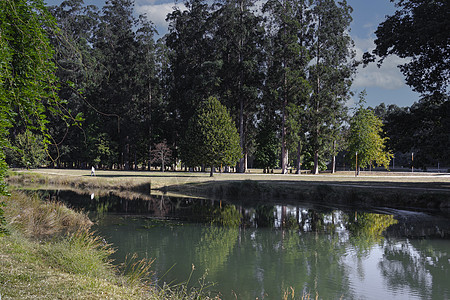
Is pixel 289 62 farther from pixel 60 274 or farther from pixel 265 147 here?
pixel 60 274

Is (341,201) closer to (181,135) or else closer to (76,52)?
(76,52)

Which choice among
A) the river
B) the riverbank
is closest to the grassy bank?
the river

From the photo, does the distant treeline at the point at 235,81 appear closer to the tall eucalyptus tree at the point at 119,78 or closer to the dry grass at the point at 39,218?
the tall eucalyptus tree at the point at 119,78

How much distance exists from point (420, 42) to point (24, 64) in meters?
24.7

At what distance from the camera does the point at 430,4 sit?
2455 cm

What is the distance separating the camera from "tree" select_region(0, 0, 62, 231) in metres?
4.47

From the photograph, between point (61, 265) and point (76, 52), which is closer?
point (76, 52)

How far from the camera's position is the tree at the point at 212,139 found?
47312 mm

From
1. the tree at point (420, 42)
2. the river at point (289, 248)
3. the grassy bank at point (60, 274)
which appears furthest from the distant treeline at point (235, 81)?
the grassy bank at point (60, 274)

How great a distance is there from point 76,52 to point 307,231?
51.3 ft

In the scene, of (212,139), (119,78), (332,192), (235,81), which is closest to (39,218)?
(332,192)

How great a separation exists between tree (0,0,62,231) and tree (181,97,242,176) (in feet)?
137

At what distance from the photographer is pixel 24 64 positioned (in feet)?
15.7

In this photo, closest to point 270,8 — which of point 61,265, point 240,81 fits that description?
point 240,81
